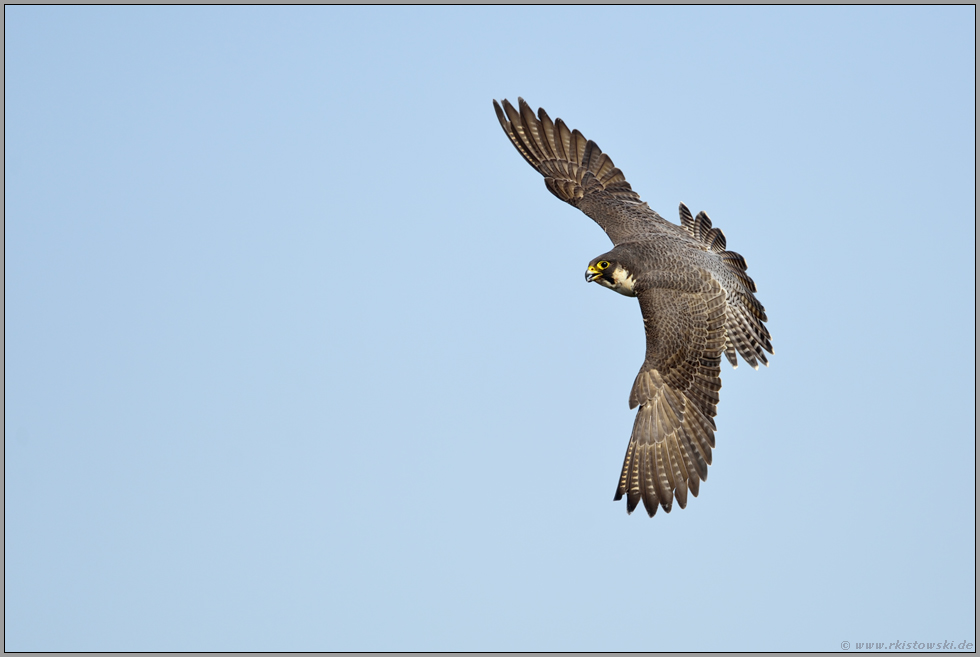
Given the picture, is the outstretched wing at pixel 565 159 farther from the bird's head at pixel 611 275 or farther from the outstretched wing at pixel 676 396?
the outstretched wing at pixel 676 396

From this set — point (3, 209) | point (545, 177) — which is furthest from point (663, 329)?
point (3, 209)

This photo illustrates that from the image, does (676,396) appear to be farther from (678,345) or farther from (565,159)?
(565,159)

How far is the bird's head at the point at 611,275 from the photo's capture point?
16094 mm

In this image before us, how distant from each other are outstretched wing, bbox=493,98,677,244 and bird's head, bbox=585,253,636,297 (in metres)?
2.38

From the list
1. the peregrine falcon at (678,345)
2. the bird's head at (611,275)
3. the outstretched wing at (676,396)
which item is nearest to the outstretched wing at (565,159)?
the peregrine falcon at (678,345)

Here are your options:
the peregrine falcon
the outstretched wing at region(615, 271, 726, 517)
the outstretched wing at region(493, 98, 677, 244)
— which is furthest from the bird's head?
the outstretched wing at region(493, 98, 677, 244)

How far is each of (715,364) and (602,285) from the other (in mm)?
2298

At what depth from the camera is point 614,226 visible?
58.3 ft

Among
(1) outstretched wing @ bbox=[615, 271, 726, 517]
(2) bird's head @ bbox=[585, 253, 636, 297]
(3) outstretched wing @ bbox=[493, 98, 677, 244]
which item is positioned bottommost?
(1) outstretched wing @ bbox=[615, 271, 726, 517]

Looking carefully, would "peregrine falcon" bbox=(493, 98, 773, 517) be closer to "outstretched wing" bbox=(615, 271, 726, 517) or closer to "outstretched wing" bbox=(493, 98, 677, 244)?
"outstretched wing" bbox=(615, 271, 726, 517)

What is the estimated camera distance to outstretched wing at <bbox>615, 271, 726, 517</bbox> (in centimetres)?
1514

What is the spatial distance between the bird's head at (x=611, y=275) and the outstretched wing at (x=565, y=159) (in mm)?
2379

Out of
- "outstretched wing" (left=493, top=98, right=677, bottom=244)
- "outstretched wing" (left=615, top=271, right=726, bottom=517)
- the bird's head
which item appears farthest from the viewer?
"outstretched wing" (left=493, top=98, right=677, bottom=244)

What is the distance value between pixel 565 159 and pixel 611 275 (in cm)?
358
